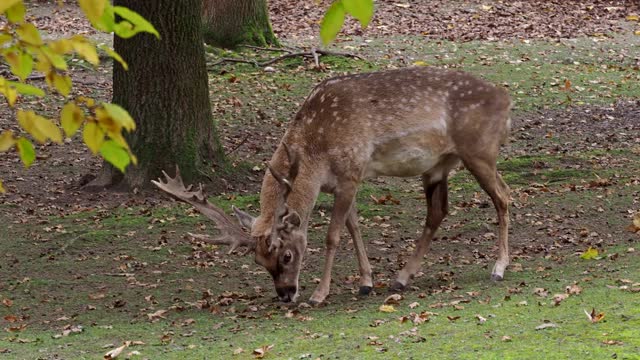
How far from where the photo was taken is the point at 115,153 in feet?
10.0

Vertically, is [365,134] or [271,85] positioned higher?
[365,134]

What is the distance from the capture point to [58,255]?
10.2 metres

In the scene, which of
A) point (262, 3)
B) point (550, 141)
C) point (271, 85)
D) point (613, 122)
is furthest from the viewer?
point (262, 3)

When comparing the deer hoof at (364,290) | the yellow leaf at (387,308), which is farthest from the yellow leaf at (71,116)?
the deer hoof at (364,290)

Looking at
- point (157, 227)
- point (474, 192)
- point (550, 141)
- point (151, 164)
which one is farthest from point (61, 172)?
point (550, 141)

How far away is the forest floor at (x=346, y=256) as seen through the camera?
7.14m

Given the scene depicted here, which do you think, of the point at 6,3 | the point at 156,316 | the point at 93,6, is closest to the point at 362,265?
the point at 156,316

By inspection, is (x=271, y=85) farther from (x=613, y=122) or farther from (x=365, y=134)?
(x=365, y=134)

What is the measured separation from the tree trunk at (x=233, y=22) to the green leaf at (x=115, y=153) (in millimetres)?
16190

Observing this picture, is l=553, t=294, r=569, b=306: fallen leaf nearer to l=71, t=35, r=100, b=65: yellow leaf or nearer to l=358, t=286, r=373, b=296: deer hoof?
l=358, t=286, r=373, b=296: deer hoof

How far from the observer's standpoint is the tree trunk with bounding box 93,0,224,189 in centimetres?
1173

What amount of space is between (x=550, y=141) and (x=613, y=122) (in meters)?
1.47

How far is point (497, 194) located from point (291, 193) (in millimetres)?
1839

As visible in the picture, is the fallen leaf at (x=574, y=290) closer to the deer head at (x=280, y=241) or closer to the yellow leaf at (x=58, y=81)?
the deer head at (x=280, y=241)
